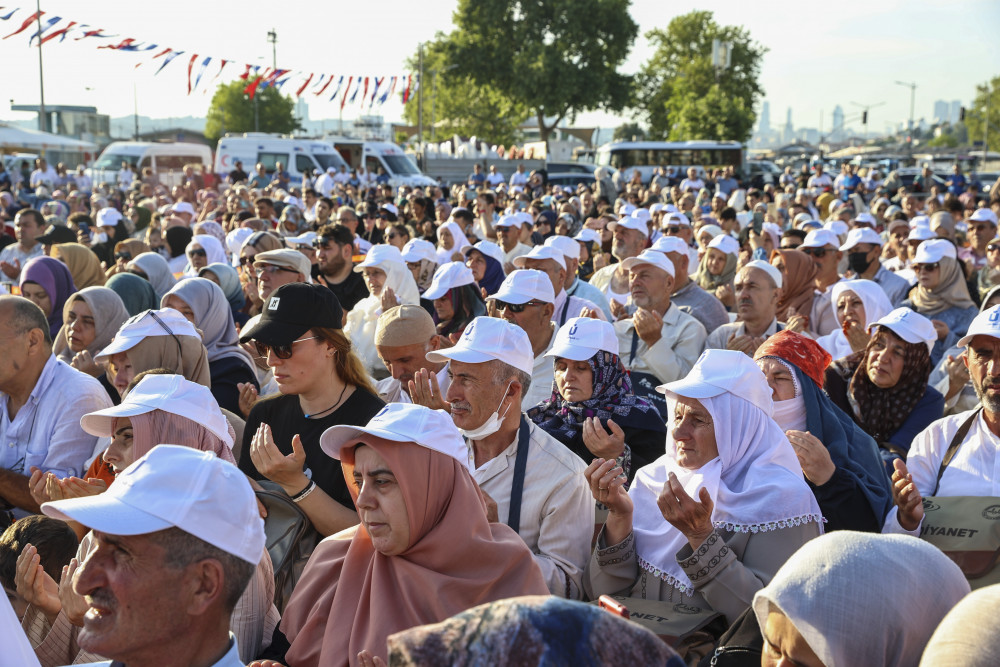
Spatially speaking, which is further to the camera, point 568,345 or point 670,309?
point 670,309

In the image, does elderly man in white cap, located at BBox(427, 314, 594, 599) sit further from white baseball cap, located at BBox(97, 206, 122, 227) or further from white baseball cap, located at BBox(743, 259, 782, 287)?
white baseball cap, located at BBox(97, 206, 122, 227)

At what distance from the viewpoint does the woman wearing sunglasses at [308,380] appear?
3834 mm

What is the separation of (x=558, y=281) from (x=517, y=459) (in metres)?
3.76

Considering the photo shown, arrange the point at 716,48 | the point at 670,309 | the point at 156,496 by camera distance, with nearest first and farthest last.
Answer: the point at 156,496, the point at 670,309, the point at 716,48

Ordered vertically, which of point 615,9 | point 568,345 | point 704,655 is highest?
point 615,9

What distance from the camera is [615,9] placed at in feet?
172

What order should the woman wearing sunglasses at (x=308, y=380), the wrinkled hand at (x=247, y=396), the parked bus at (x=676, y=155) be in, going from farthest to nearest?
1. the parked bus at (x=676, y=155)
2. the wrinkled hand at (x=247, y=396)
3. the woman wearing sunglasses at (x=308, y=380)

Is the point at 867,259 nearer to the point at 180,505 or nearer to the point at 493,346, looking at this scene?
the point at 493,346

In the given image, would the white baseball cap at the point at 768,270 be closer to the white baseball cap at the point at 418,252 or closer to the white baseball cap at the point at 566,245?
the white baseball cap at the point at 566,245

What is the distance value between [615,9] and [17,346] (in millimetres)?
52125

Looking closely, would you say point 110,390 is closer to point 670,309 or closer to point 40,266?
point 40,266

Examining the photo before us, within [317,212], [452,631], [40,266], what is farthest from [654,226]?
[452,631]

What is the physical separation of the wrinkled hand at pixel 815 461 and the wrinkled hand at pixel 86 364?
3897 mm

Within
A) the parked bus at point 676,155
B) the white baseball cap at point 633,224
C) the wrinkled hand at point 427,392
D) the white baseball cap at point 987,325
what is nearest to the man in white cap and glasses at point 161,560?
the wrinkled hand at point 427,392
